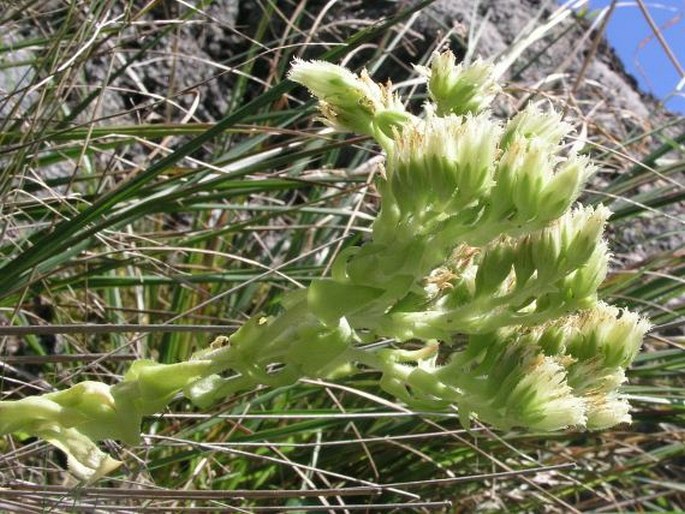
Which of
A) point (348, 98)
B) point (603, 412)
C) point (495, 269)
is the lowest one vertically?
point (603, 412)

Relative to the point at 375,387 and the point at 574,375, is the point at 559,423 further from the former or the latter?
the point at 375,387

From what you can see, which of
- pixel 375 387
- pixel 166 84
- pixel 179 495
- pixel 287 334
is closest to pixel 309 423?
pixel 375 387

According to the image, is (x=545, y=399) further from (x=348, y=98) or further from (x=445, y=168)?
(x=348, y=98)

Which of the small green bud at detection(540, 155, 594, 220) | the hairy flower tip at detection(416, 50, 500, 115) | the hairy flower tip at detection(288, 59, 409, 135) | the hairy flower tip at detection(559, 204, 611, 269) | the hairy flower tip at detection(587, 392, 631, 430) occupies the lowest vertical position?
the hairy flower tip at detection(587, 392, 631, 430)

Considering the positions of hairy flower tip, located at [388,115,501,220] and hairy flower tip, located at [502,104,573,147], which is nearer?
hairy flower tip, located at [388,115,501,220]

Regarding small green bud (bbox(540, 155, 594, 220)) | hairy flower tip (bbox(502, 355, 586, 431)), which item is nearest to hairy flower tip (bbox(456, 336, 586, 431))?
hairy flower tip (bbox(502, 355, 586, 431))

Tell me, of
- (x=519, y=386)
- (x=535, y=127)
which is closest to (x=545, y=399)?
(x=519, y=386)

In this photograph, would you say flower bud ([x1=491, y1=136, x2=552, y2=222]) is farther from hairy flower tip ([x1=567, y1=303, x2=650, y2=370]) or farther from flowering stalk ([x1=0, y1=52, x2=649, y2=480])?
hairy flower tip ([x1=567, y1=303, x2=650, y2=370])
